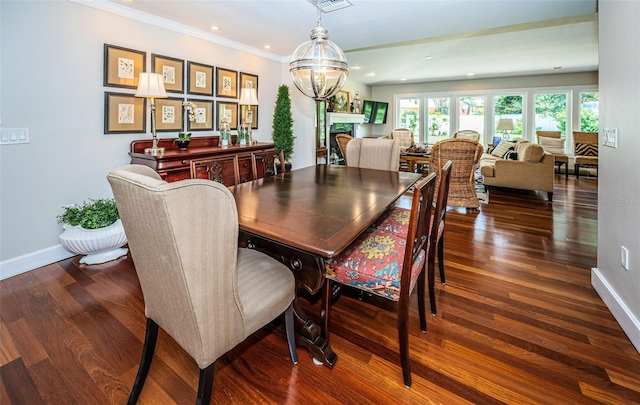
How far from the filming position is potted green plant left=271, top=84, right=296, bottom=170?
484 cm

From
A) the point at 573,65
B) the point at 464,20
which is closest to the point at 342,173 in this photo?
the point at 464,20

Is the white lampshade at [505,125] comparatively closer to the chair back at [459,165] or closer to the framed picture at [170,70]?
the chair back at [459,165]

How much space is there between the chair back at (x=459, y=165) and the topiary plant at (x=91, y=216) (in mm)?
3808

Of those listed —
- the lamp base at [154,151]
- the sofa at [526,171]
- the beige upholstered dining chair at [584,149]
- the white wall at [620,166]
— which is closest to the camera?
the white wall at [620,166]

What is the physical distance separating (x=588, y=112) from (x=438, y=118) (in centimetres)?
345

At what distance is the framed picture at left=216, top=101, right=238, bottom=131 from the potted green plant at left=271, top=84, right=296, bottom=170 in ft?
2.26

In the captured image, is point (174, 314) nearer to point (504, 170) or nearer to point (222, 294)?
point (222, 294)

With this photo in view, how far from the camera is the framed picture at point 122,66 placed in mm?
2982

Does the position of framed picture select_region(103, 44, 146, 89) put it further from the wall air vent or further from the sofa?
the sofa

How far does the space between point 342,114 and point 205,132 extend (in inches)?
170

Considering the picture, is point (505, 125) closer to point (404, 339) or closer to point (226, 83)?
point (226, 83)

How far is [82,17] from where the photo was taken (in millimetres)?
2797

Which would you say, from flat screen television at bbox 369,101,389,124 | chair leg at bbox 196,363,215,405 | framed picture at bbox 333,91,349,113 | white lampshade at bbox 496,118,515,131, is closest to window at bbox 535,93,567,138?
white lampshade at bbox 496,118,515,131

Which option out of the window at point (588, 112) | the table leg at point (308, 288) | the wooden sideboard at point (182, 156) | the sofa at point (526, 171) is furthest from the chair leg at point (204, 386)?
the window at point (588, 112)
